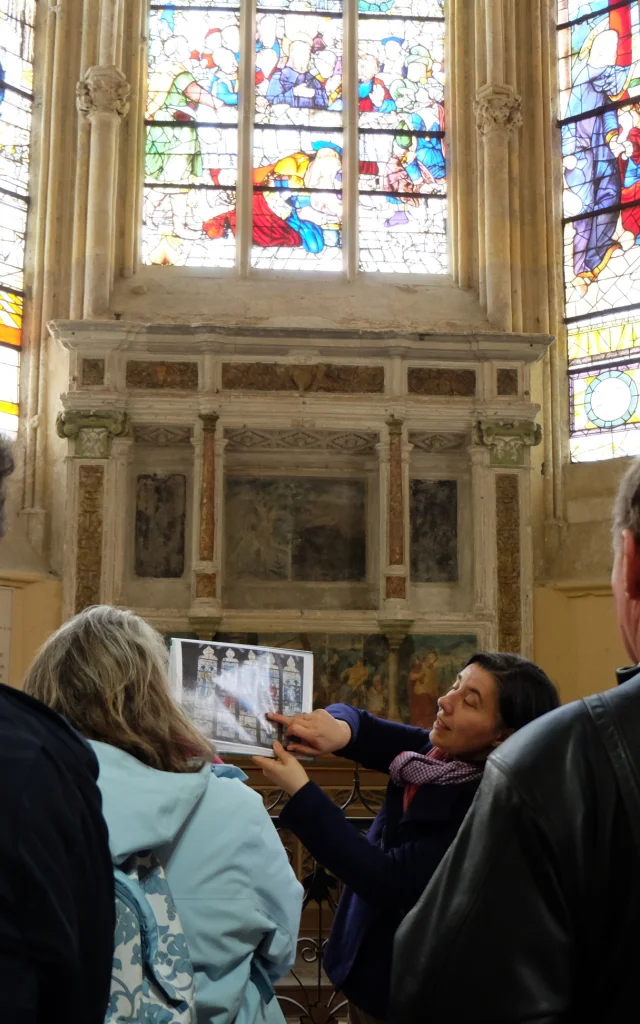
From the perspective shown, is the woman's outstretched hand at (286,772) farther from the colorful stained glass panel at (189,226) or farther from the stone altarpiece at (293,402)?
the colorful stained glass panel at (189,226)

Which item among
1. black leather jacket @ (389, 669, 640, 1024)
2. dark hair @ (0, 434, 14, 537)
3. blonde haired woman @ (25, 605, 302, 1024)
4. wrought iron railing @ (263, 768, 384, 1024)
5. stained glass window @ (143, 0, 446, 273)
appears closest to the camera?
black leather jacket @ (389, 669, 640, 1024)

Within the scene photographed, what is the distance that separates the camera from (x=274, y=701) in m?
2.49

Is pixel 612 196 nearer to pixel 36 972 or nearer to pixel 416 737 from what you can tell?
pixel 416 737

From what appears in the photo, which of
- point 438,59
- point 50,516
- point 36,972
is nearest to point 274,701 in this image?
point 36,972

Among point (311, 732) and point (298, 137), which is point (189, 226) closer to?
point (298, 137)

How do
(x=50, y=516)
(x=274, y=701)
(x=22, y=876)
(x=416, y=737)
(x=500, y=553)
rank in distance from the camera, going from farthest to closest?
(x=50, y=516), (x=500, y=553), (x=416, y=737), (x=274, y=701), (x=22, y=876)

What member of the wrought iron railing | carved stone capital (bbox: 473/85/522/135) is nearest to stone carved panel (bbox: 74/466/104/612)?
the wrought iron railing

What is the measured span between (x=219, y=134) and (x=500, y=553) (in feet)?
16.3

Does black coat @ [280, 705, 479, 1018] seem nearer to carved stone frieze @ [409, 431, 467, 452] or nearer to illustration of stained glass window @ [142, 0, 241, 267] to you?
carved stone frieze @ [409, 431, 467, 452]

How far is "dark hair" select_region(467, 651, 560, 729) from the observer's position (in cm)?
230

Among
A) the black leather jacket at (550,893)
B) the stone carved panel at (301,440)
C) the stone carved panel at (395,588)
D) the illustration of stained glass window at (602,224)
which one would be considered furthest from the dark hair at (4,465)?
the illustration of stained glass window at (602,224)

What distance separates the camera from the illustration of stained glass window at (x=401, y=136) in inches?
431

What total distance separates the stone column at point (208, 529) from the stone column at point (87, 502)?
0.66 m

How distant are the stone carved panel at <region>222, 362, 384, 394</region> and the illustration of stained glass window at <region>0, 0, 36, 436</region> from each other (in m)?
2.17
